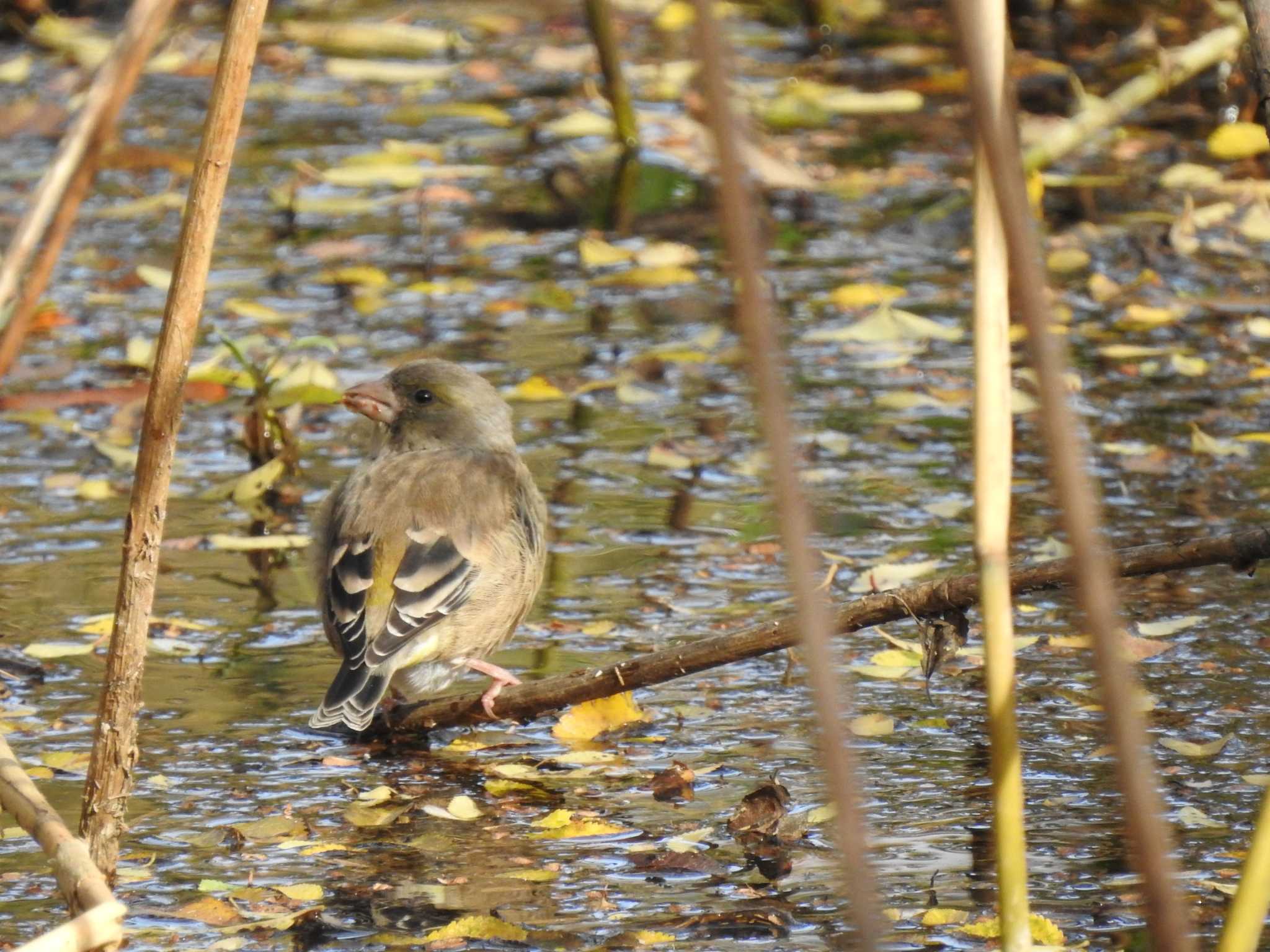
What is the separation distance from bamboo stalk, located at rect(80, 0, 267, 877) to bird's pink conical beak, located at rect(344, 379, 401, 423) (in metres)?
2.32

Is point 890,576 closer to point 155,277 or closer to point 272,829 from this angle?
point 272,829

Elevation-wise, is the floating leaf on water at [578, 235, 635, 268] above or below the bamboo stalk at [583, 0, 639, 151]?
below

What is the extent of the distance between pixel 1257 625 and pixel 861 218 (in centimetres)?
432

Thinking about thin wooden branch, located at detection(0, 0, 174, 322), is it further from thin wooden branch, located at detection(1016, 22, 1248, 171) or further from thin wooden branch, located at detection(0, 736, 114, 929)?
thin wooden branch, located at detection(1016, 22, 1248, 171)

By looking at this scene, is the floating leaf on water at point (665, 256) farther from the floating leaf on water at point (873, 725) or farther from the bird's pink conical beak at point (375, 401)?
the floating leaf on water at point (873, 725)

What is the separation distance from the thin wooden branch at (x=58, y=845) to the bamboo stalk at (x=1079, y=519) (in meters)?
1.37

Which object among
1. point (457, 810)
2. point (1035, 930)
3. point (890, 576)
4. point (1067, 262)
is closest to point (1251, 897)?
point (1035, 930)

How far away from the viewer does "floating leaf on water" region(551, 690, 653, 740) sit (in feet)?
16.0

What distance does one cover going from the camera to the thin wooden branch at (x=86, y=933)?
232cm

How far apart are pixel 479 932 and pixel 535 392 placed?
3826 mm

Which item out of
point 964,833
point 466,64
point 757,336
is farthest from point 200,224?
point 466,64

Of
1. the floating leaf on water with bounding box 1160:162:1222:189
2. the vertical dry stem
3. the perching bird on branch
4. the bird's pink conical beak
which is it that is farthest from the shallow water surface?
the vertical dry stem

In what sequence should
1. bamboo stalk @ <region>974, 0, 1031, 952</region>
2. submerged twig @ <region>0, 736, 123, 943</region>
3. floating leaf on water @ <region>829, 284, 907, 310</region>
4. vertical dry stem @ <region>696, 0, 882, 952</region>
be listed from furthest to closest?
floating leaf on water @ <region>829, 284, 907, 310</region> → submerged twig @ <region>0, 736, 123, 943</region> → bamboo stalk @ <region>974, 0, 1031, 952</region> → vertical dry stem @ <region>696, 0, 882, 952</region>

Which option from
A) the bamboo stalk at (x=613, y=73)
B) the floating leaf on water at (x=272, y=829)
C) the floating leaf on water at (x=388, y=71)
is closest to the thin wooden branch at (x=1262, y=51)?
the floating leaf on water at (x=272, y=829)
